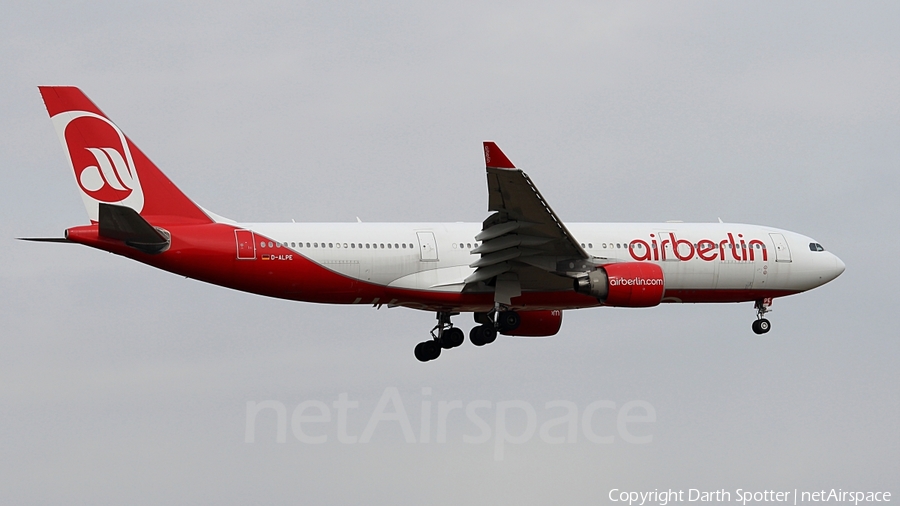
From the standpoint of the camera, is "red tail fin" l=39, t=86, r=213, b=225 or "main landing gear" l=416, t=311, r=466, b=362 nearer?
"red tail fin" l=39, t=86, r=213, b=225

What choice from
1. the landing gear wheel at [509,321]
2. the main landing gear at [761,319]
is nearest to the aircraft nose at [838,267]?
the main landing gear at [761,319]

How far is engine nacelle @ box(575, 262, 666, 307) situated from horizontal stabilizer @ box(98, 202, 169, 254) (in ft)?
44.6

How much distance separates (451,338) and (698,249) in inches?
374

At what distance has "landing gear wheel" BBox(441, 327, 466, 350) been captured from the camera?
46688mm

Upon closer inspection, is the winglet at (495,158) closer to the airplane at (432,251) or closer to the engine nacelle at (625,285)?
the airplane at (432,251)

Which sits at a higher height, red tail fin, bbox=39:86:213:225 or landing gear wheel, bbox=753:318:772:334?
red tail fin, bbox=39:86:213:225

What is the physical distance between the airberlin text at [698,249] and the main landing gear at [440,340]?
7177 millimetres

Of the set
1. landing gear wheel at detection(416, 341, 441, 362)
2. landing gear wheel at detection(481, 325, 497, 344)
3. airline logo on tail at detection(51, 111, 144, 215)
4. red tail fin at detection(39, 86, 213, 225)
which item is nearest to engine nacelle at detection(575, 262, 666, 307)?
landing gear wheel at detection(481, 325, 497, 344)

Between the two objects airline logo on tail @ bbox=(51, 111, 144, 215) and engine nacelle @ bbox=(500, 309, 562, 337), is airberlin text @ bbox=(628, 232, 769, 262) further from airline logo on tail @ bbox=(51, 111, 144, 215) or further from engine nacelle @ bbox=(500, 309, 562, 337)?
airline logo on tail @ bbox=(51, 111, 144, 215)

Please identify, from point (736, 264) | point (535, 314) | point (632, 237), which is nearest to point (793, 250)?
point (736, 264)

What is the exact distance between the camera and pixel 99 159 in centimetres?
3994

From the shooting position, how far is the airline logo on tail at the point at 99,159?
39.5 m

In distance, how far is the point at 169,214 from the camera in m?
40.4

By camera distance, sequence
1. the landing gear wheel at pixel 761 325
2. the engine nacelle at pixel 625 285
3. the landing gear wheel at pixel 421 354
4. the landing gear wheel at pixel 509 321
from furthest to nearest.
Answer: the landing gear wheel at pixel 761 325 → the landing gear wheel at pixel 421 354 → the landing gear wheel at pixel 509 321 → the engine nacelle at pixel 625 285
